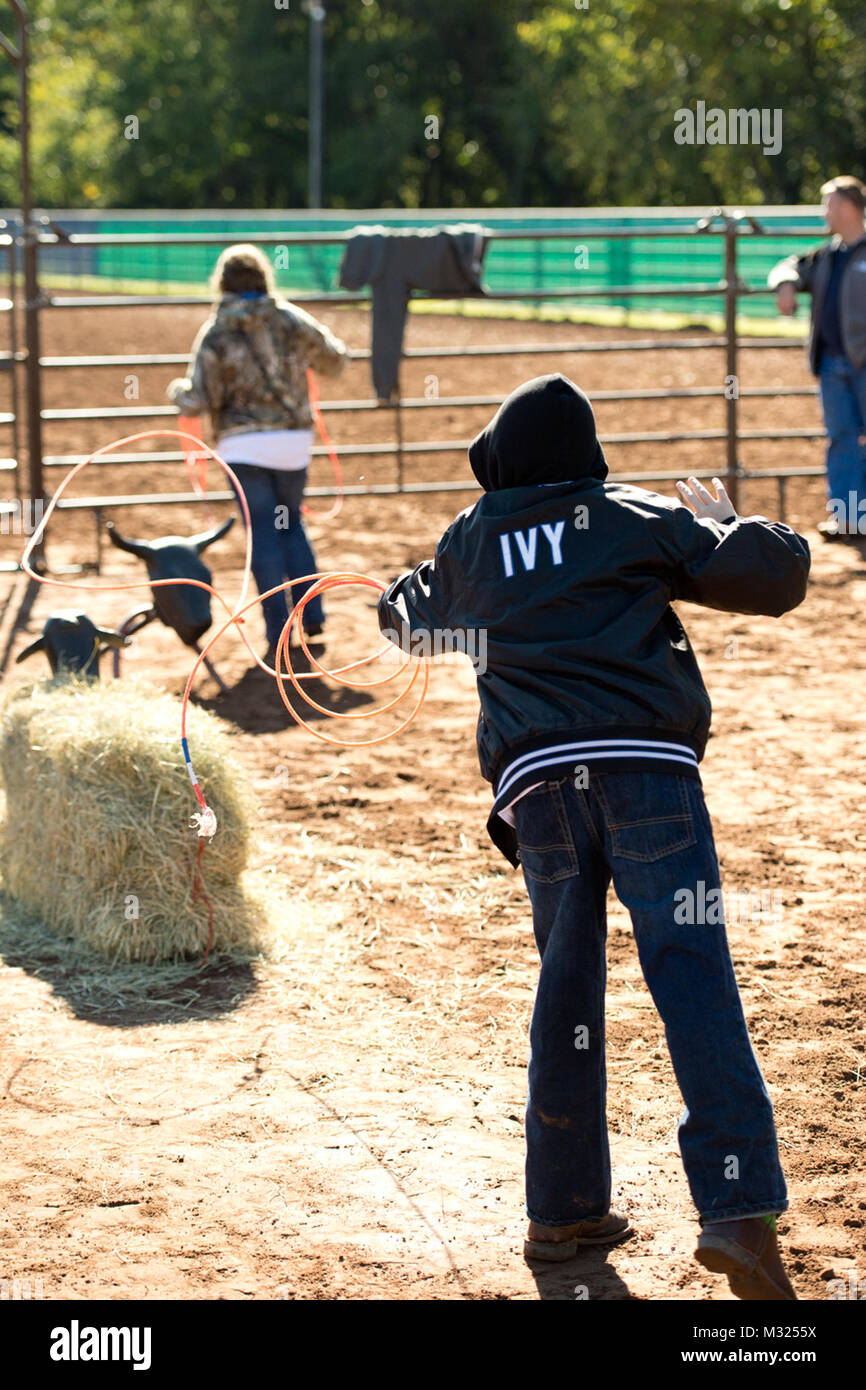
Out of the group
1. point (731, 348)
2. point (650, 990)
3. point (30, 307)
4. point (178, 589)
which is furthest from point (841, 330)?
point (650, 990)

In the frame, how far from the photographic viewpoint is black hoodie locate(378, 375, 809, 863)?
2846 mm

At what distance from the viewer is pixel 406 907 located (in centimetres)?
486

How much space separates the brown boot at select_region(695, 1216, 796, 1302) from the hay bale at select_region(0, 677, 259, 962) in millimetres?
2094

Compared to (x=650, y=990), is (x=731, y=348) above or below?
above

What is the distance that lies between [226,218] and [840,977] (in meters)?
22.5

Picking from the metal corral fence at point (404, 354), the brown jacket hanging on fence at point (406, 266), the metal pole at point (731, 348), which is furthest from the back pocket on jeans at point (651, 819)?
the metal pole at point (731, 348)

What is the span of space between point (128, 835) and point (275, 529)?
9.48ft

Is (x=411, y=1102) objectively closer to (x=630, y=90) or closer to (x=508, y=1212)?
(x=508, y=1212)

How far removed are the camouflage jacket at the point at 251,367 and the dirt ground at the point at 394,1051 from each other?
1.19 m

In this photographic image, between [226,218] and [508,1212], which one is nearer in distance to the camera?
[508,1212]

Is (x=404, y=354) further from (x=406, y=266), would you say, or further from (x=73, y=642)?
(x=73, y=642)

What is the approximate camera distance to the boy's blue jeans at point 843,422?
360 inches

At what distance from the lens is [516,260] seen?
26.1 meters

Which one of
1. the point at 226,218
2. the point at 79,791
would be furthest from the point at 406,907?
the point at 226,218
